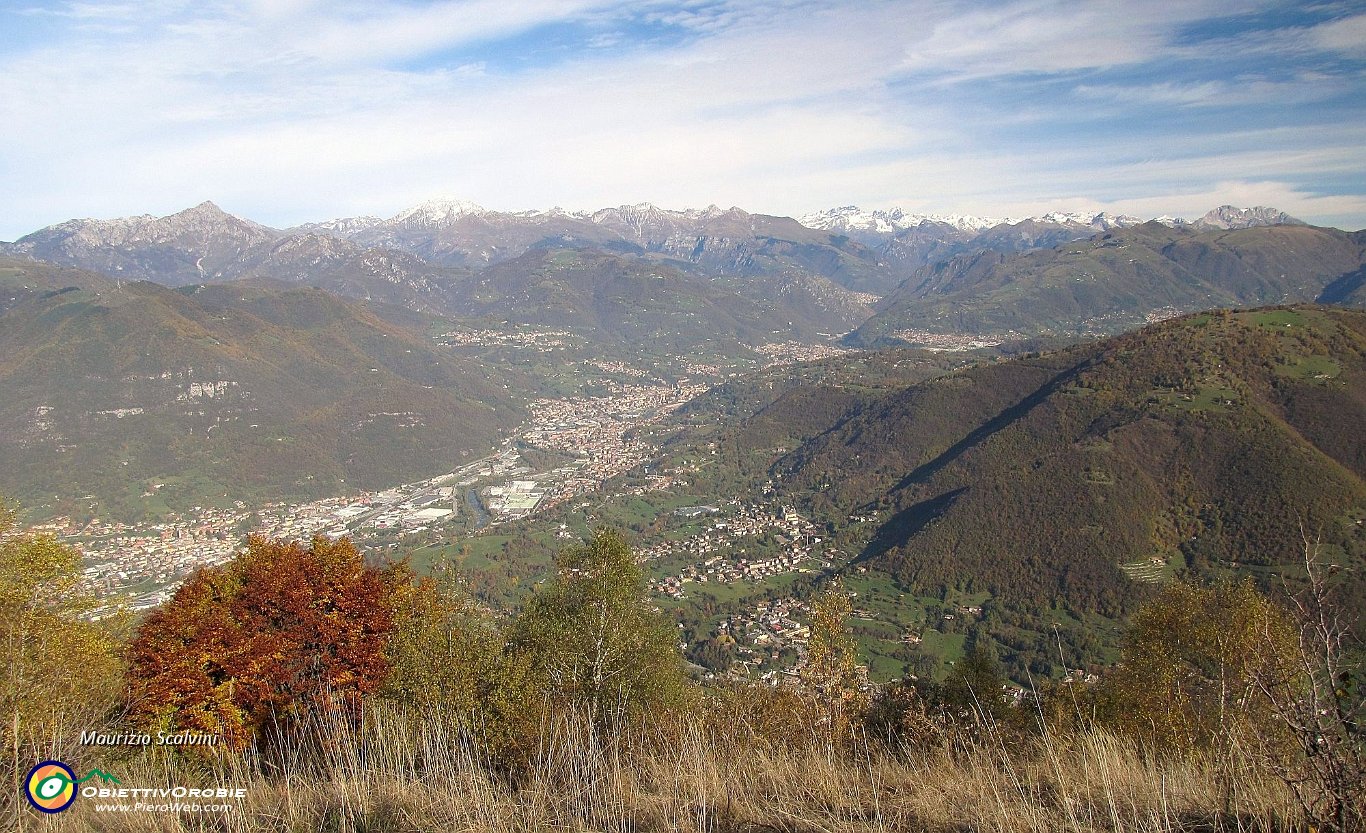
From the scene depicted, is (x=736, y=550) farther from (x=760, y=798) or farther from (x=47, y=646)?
(x=760, y=798)

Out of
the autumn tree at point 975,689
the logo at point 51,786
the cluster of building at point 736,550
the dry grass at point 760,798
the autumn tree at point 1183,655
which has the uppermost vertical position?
the logo at point 51,786

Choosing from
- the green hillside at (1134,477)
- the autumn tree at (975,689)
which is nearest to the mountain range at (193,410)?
the green hillside at (1134,477)

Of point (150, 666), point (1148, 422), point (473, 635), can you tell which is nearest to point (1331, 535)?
point (1148, 422)

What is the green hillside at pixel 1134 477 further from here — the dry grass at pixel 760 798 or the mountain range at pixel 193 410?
the mountain range at pixel 193 410

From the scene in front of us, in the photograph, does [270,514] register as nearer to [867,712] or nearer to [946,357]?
[867,712]

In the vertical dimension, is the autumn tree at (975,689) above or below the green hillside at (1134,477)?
above
